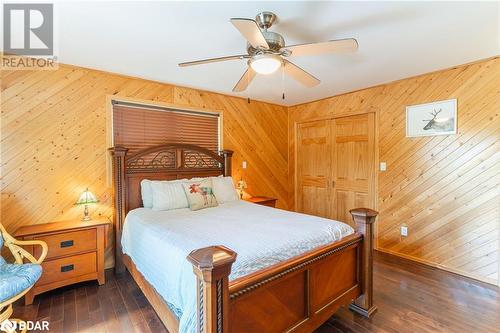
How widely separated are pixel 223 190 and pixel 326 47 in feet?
7.47

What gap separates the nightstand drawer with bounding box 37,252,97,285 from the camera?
241 cm

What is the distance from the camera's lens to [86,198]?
2.75m

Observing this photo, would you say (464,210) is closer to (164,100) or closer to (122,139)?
(164,100)

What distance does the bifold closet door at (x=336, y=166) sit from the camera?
12.8 feet

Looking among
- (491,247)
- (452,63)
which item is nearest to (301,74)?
(452,63)

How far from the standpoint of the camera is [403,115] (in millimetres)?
3445

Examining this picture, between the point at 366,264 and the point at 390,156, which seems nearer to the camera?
the point at 366,264

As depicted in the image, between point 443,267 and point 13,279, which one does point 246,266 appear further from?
point 443,267

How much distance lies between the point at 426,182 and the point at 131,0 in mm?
3763

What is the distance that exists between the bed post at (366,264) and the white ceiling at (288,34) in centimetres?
162

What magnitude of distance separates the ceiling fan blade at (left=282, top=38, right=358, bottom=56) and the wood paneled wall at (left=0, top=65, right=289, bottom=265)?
2.31m
